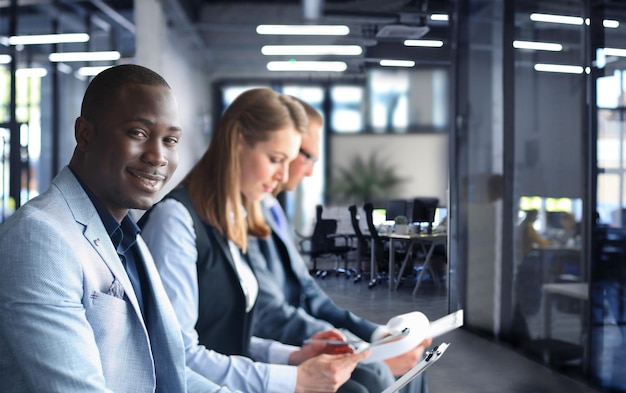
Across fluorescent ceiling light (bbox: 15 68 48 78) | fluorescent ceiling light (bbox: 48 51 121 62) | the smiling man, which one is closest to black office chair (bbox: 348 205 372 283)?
the smiling man

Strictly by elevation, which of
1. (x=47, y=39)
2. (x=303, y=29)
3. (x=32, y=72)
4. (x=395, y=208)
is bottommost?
(x=395, y=208)

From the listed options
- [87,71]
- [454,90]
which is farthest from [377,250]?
[87,71]

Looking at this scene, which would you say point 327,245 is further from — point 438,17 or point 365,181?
point 438,17

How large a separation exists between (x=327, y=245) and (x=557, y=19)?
3.93 feet

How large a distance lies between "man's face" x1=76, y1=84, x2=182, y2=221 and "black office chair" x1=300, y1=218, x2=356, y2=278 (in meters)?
0.65

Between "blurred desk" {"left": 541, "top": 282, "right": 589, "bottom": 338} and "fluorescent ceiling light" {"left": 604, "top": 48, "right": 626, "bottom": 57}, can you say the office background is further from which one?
"blurred desk" {"left": 541, "top": 282, "right": 589, "bottom": 338}

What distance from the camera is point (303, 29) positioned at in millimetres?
1750

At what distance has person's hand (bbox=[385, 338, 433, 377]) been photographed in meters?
1.60

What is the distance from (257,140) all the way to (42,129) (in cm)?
436

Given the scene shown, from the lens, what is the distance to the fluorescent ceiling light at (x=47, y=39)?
4.25m

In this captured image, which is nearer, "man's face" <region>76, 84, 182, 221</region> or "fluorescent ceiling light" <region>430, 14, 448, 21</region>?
"man's face" <region>76, 84, 182, 221</region>

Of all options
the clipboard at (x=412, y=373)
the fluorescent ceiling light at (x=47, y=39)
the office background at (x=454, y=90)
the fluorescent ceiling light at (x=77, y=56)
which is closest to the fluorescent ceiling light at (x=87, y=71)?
the fluorescent ceiling light at (x=77, y=56)

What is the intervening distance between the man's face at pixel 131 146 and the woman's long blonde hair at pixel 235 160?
0.59 meters

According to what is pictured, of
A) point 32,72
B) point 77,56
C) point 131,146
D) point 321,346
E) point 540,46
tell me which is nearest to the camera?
point 131,146
